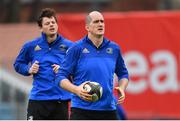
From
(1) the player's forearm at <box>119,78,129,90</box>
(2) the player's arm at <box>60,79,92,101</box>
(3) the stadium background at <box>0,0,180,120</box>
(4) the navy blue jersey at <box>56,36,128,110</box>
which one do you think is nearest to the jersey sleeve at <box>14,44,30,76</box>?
(4) the navy blue jersey at <box>56,36,128,110</box>

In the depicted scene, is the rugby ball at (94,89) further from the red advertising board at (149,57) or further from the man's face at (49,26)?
the red advertising board at (149,57)

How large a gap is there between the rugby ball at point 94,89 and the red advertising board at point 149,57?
8.97m

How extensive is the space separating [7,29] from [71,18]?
7.25 feet

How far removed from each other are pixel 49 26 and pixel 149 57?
7635 millimetres

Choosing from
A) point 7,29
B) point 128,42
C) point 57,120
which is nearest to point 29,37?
point 7,29

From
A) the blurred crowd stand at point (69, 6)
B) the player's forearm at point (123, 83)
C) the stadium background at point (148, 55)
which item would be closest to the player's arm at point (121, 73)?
the player's forearm at point (123, 83)

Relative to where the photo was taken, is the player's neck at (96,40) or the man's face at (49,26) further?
the man's face at (49,26)

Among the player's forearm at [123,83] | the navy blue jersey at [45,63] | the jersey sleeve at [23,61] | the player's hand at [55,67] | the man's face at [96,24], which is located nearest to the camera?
the man's face at [96,24]

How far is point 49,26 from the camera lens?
485 inches

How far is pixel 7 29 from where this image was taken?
71.2 feet

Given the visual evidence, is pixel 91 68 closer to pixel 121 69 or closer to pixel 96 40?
pixel 96 40

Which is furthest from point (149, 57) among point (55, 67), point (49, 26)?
point (55, 67)

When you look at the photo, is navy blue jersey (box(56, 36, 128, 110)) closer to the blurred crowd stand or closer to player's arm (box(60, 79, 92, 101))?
player's arm (box(60, 79, 92, 101))

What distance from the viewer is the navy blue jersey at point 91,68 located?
10906 millimetres
